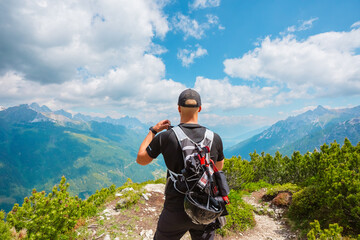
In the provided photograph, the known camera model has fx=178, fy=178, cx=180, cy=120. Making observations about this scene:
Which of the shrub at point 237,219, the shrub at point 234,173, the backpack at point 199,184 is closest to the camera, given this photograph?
the backpack at point 199,184

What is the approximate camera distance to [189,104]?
9.38ft

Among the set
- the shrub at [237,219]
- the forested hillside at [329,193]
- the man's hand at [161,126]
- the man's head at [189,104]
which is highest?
the man's head at [189,104]

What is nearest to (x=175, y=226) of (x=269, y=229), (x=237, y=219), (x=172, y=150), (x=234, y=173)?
(x=172, y=150)

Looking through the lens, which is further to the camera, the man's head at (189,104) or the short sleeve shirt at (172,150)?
the man's head at (189,104)

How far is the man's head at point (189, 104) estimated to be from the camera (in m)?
2.86

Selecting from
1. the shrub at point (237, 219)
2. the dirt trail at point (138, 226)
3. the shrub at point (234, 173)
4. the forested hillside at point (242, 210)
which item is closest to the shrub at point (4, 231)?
the forested hillside at point (242, 210)

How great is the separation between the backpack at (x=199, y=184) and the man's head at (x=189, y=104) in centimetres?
28

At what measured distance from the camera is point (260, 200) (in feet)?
34.4

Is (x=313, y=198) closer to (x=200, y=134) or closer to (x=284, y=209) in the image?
(x=284, y=209)

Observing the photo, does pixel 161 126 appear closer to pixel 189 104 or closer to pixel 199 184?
pixel 189 104

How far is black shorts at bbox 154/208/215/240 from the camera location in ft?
9.09

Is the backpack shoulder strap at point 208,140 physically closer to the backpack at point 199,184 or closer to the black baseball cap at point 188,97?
the backpack at point 199,184

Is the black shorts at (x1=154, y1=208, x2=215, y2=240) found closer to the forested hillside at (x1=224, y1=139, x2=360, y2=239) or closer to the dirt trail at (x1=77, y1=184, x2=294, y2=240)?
the forested hillside at (x1=224, y1=139, x2=360, y2=239)

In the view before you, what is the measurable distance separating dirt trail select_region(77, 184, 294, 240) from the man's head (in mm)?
5361
